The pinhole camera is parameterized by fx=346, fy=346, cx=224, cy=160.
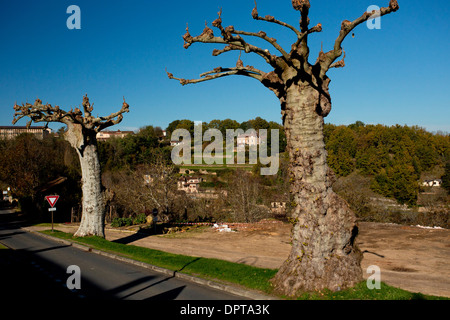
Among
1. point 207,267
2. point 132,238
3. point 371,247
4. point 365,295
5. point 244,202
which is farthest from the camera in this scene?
point 244,202

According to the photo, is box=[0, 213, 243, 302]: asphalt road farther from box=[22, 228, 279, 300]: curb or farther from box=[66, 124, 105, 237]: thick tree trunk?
box=[66, 124, 105, 237]: thick tree trunk

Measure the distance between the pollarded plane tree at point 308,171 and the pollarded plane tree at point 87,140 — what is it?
1279 cm

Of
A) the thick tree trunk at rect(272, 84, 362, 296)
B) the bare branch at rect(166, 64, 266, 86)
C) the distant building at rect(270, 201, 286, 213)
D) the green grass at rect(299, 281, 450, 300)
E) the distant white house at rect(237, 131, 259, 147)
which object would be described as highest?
the distant white house at rect(237, 131, 259, 147)

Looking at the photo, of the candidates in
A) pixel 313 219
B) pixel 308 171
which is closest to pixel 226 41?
pixel 308 171

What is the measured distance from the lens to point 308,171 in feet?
27.6

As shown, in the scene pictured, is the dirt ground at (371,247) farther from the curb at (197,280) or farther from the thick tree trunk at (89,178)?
the curb at (197,280)

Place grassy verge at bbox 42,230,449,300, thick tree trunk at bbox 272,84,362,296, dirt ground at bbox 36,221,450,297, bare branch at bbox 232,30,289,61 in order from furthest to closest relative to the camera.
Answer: dirt ground at bbox 36,221,450,297, thick tree trunk at bbox 272,84,362,296, bare branch at bbox 232,30,289,61, grassy verge at bbox 42,230,449,300

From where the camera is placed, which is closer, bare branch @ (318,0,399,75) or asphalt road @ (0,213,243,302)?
bare branch @ (318,0,399,75)

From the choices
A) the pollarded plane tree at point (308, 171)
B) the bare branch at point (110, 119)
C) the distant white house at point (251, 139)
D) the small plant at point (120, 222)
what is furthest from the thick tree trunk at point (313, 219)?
the distant white house at point (251, 139)

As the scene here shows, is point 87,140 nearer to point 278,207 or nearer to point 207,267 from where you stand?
point 207,267

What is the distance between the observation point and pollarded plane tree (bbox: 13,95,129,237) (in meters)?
19.2

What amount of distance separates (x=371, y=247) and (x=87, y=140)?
16178 mm

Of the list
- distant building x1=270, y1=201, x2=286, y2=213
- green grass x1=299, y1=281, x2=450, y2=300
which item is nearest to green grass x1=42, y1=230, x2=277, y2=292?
green grass x1=299, y1=281, x2=450, y2=300

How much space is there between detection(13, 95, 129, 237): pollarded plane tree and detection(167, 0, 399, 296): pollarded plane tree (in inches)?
504
